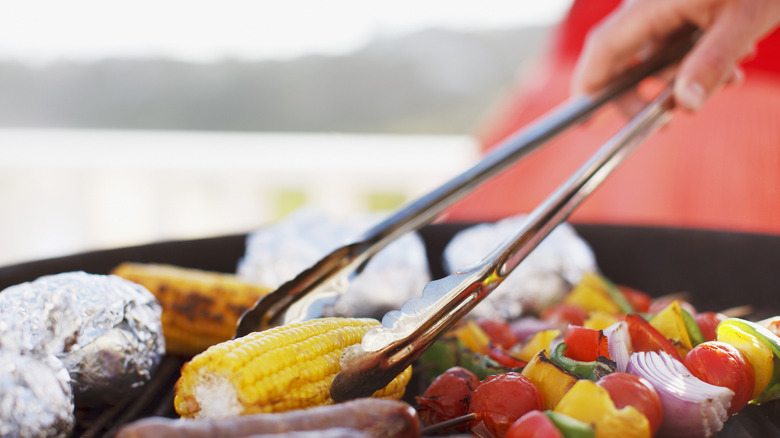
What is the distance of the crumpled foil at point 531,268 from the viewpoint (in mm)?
1526

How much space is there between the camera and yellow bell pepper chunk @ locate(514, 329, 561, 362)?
3.55 ft

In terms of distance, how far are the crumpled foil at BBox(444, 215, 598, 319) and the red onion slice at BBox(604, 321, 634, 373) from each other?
54 cm

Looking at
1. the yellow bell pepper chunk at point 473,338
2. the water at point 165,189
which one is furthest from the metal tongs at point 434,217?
the water at point 165,189

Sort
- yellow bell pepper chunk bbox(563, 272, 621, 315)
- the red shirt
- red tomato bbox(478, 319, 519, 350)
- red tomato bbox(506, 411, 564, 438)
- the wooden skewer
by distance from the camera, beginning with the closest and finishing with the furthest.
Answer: red tomato bbox(506, 411, 564, 438) → the wooden skewer → red tomato bbox(478, 319, 519, 350) → yellow bell pepper chunk bbox(563, 272, 621, 315) → the red shirt

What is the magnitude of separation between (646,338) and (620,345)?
0.19 feet

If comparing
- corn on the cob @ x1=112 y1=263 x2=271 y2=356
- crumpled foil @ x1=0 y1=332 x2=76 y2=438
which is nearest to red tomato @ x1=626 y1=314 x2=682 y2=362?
corn on the cob @ x1=112 y1=263 x2=271 y2=356

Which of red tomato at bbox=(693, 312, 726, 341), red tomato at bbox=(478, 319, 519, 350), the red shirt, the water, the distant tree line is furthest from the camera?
the distant tree line

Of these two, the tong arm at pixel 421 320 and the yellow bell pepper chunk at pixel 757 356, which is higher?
the tong arm at pixel 421 320

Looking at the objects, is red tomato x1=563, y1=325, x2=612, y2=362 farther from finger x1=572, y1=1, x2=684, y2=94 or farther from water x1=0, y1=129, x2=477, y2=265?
water x1=0, y1=129, x2=477, y2=265

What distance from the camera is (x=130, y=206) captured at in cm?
444

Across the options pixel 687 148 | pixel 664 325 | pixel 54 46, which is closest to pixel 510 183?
pixel 687 148

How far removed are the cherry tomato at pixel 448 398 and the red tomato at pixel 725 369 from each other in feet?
1.07

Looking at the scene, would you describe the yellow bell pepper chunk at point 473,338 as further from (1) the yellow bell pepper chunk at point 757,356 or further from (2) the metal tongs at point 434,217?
(1) the yellow bell pepper chunk at point 757,356

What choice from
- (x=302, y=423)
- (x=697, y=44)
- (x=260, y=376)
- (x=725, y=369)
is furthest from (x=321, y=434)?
(x=697, y=44)
